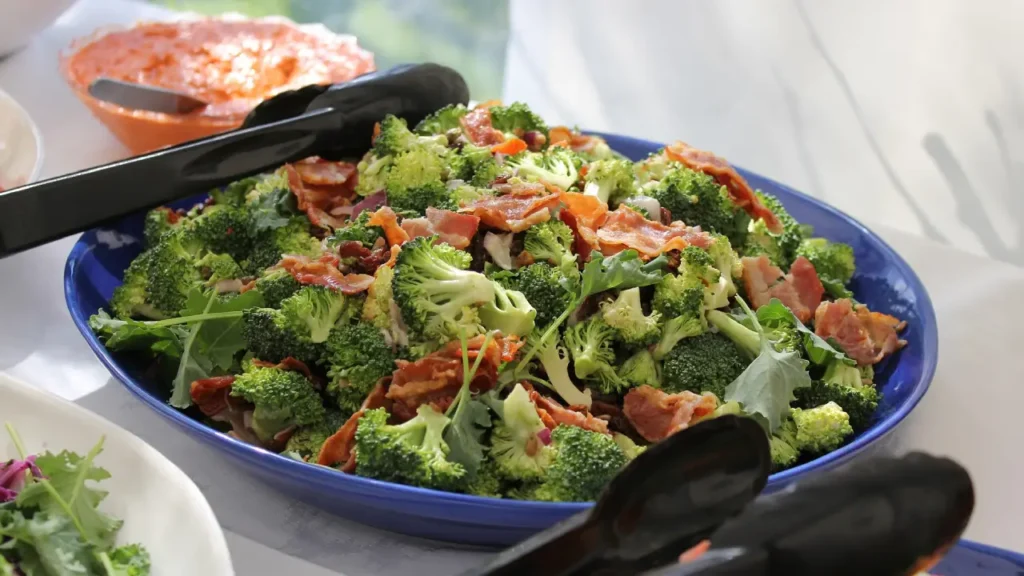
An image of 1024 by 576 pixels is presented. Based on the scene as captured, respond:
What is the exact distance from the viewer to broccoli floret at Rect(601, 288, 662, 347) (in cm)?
101

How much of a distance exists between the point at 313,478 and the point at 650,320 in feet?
1.27

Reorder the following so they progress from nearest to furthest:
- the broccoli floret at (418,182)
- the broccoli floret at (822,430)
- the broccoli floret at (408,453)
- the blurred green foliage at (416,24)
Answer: the broccoli floret at (408,453) < the broccoli floret at (822,430) < the broccoli floret at (418,182) < the blurred green foliage at (416,24)

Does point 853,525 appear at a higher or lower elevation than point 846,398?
higher

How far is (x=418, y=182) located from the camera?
3.94ft

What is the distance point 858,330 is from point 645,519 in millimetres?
710

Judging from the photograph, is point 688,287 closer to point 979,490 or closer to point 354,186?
point 979,490

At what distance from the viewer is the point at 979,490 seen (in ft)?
3.50

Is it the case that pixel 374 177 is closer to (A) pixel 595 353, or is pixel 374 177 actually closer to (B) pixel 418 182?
(B) pixel 418 182

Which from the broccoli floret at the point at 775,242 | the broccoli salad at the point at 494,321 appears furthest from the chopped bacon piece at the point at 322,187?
the broccoli floret at the point at 775,242

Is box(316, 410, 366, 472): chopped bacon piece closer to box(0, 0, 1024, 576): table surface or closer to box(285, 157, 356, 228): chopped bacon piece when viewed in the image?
box(0, 0, 1024, 576): table surface

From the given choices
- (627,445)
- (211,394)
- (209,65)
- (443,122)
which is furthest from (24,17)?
(627,445)

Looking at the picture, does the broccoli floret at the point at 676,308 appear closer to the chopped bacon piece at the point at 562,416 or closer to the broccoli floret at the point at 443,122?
the chopped bacon piece at the point at 562,416

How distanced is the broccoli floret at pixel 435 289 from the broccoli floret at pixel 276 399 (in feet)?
0.41

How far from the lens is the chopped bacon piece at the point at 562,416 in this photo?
925mm
